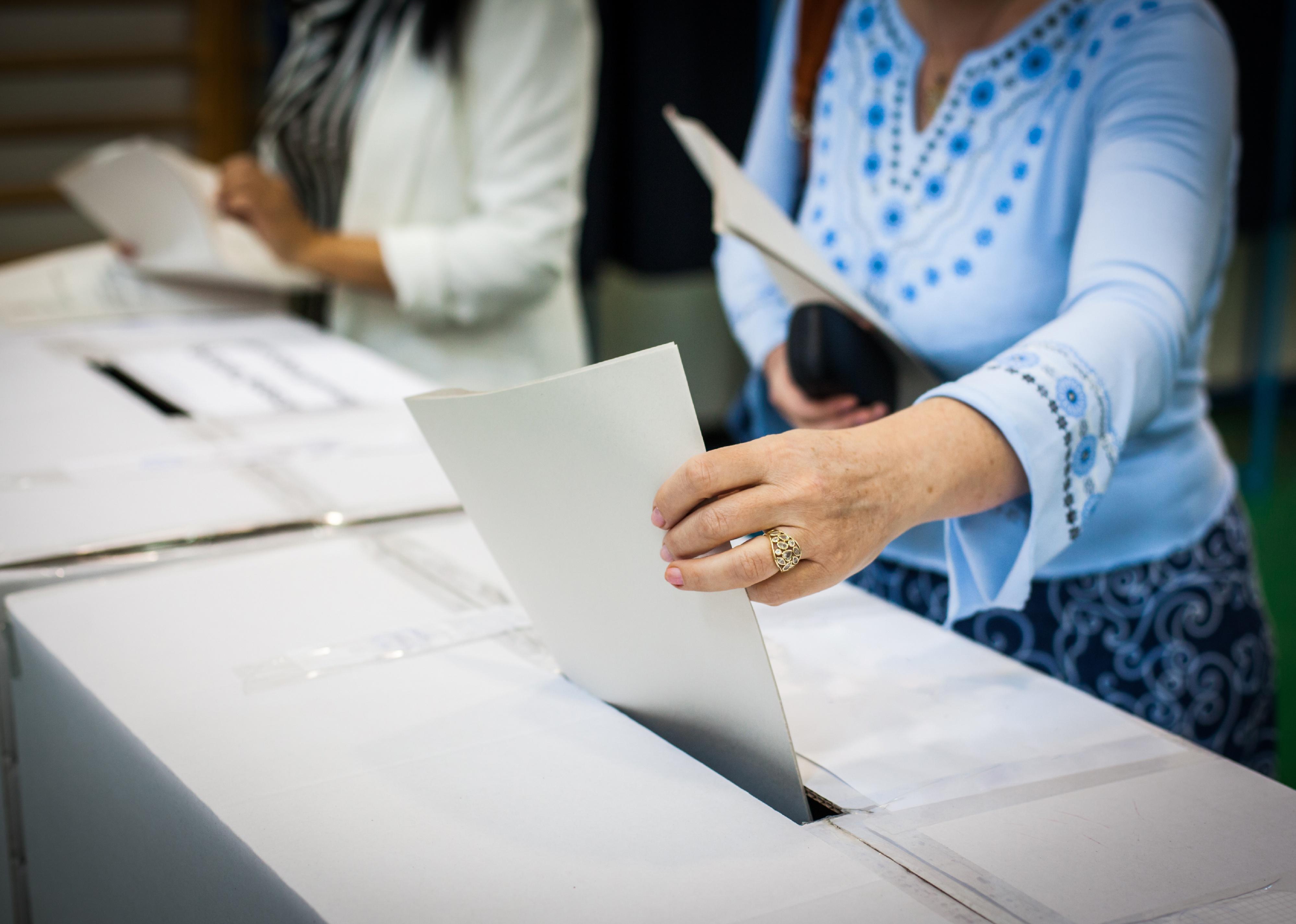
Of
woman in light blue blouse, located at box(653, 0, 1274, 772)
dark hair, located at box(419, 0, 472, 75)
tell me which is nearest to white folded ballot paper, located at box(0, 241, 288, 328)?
dark hair, located at box(419, 0, 472, 75)

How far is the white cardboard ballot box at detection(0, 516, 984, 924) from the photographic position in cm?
50

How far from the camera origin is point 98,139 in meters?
3.34

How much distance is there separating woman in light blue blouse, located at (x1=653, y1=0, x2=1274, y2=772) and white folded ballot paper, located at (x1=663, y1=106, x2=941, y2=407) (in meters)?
0.02

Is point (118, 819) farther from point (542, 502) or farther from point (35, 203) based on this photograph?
point (35, 203)

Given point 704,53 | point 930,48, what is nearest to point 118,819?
point 930,48

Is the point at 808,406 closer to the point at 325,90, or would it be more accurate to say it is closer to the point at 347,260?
the point at 347,260

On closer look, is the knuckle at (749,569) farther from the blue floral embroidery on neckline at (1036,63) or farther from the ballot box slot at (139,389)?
the ballot box slot at (139,389)

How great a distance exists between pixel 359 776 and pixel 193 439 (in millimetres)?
637

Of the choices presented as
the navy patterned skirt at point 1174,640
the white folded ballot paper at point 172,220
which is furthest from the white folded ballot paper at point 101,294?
the navy patterned skirt at point 1174,640

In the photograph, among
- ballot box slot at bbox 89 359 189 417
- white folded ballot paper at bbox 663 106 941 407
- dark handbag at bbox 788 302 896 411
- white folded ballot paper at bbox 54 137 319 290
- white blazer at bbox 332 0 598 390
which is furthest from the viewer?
white folded ballot paper at bbox 54 137 319 290

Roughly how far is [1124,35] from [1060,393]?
0.29m

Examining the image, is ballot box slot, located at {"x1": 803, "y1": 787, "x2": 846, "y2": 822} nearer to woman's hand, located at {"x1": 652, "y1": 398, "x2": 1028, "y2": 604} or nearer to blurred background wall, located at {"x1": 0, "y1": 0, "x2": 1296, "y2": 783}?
woman's hand, located at {"x1": 652, "y1": 398, "x2": 1028, "y2": 604}

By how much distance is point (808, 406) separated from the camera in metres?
0.97

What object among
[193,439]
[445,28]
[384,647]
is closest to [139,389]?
[193,439]
